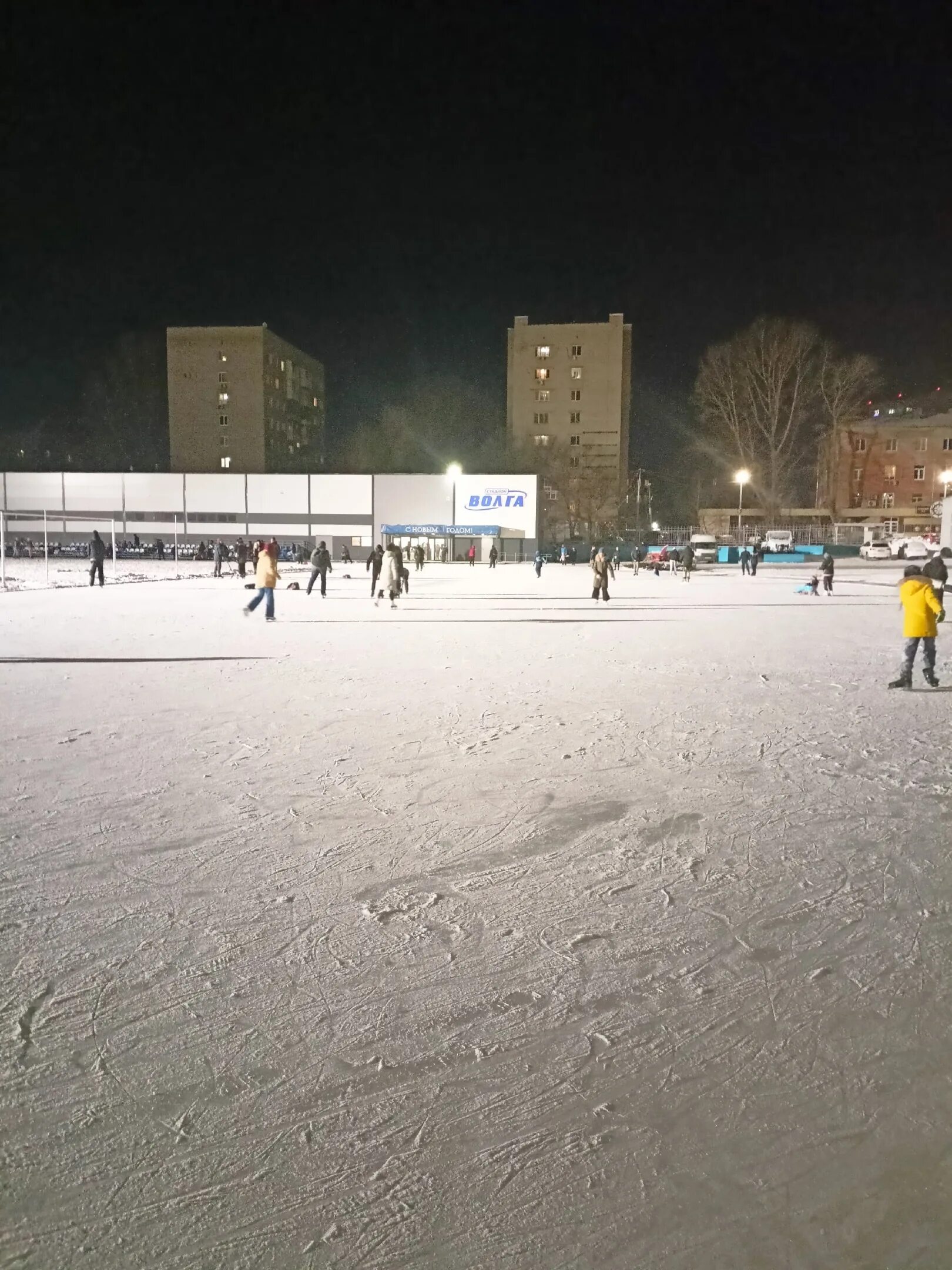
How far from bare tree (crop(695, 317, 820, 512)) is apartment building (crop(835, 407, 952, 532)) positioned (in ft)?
47.1

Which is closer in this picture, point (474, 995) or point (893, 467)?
point (474, 995)

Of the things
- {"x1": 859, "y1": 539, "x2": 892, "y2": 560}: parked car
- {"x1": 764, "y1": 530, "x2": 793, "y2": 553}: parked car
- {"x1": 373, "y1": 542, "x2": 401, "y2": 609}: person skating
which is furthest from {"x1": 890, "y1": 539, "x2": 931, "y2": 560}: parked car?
{"x1": 373, "y1": 542, "x2": 401, "y2": 609}: person skating

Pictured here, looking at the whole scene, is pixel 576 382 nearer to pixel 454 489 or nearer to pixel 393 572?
pixel 454 489

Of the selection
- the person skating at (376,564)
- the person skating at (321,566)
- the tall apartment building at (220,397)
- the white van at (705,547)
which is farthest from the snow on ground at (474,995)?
the tall apartment building at (220,397)

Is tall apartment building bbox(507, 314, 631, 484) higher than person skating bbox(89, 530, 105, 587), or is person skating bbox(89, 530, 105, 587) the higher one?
tall apartment building bbox(507, 314, 631, 484)

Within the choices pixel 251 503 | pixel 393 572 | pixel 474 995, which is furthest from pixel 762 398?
pixel 474 995

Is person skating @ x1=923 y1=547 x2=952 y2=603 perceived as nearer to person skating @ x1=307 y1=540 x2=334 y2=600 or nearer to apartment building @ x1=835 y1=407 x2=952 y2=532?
person skating @ x1=307 y1=540 x2=334 y2=600

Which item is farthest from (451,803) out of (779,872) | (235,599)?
(235,599)

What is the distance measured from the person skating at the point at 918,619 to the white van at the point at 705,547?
37235 mm

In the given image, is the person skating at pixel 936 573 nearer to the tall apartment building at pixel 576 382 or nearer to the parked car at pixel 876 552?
the parked car at pixel 876 552

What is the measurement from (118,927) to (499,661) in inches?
277

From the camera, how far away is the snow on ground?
1837 millimetres

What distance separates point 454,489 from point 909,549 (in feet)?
85.7

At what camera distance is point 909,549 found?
142 feet
